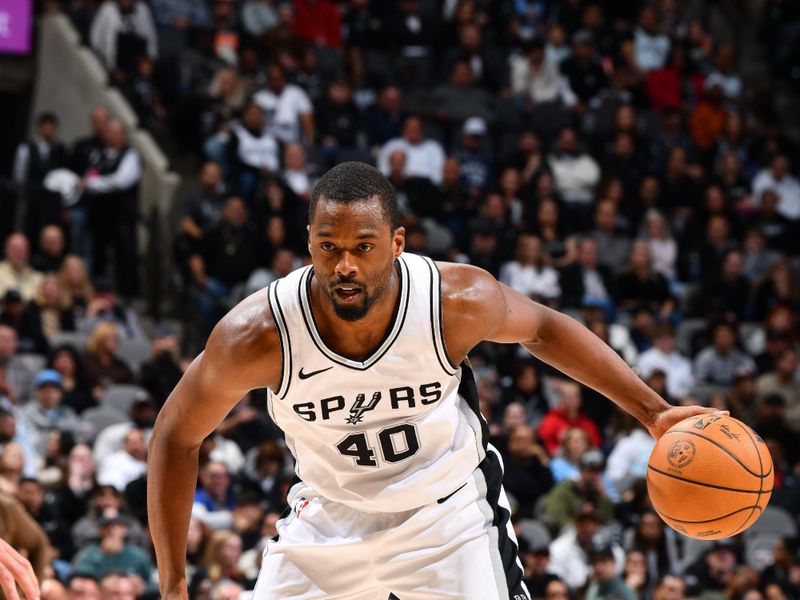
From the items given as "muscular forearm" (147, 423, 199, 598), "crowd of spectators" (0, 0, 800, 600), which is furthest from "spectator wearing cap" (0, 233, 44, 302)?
"muscular forearm" (147, 423, 199, 598)

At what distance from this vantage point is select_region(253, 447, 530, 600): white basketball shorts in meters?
4.31

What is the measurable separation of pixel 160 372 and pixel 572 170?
A: 531 cm

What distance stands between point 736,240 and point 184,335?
569 centimetres

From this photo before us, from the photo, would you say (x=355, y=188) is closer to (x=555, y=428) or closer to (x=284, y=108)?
(x=555, y=428)

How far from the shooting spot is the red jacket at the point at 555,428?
35.8 feet

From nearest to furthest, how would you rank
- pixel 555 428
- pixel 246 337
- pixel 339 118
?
1. pixel 246 337
2. pixel 555 428
3. pixel 339 118

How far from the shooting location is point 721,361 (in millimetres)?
12461

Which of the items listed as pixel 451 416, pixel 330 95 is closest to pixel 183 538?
pixel 451 416

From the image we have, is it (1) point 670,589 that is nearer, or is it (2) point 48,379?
(1) point 670,589

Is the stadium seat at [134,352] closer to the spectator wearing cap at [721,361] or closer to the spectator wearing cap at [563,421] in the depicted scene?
the spectator wearing cap at [563,421]

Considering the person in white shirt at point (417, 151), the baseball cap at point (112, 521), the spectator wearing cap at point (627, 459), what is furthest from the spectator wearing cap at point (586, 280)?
the baseball cap at point (112, 521)

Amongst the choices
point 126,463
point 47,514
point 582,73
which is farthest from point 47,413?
point 582,73

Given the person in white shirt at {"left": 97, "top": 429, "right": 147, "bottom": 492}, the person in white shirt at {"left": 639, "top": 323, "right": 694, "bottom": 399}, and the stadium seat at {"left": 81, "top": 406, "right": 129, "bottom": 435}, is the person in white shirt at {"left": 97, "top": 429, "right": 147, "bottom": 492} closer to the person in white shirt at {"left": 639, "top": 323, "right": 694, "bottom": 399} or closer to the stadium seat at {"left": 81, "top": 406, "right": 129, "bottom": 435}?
the stadium seat at {"left": 81, "top": 406, "right": 129, "bottom": 435}

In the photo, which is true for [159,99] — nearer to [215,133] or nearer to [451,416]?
[215,133]
